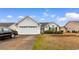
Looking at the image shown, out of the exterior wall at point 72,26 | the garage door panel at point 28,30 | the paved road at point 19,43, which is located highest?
the exterior wall at point 72,26

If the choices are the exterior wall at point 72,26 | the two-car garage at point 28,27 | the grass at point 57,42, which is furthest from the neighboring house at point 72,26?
the two-car garage at point 28,27

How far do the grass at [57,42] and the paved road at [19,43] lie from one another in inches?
4.0

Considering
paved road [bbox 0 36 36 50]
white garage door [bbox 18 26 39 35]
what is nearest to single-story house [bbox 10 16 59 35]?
white garage door [bbox 18 26 39 35]

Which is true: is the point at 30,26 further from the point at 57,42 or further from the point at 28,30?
the point at 57,42

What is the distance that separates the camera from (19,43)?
536cm

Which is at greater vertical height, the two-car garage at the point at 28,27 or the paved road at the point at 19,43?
the two-car garage at the point at 28,27

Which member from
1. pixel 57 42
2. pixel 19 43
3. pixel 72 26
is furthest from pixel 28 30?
pixel 72 26

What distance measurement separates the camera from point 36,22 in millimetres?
5367

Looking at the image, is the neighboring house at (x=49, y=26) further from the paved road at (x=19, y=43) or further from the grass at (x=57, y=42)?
the paved road at (x=19, y=43)

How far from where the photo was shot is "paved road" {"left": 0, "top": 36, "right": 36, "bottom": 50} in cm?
529

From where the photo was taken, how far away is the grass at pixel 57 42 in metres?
5.30

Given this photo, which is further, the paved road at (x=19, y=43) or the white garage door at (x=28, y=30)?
the white garage door at (x=28, y=30)

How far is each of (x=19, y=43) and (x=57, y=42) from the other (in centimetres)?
65

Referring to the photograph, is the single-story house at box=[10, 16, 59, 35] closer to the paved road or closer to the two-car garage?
the two-car garage
